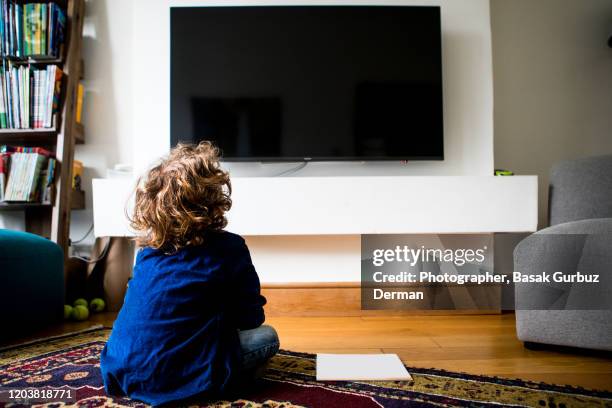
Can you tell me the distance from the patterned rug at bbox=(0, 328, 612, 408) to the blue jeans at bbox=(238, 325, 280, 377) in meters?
0.06

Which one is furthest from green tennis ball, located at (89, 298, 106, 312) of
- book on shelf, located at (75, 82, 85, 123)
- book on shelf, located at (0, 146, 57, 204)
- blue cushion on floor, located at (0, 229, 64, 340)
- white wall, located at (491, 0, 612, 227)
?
white wall, located at (491, 0, 612, 227)

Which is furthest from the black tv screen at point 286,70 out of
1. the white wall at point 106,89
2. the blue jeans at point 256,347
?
the blue jeans at point 256,347

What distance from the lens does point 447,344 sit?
152cm

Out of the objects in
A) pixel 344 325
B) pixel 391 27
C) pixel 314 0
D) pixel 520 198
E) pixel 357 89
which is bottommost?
pixel 344 325

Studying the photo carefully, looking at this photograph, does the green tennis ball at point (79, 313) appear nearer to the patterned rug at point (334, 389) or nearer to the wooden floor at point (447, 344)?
the wooden floor at point (447, 344)

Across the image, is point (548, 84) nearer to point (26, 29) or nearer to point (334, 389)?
point (334, 389)

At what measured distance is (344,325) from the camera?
1882 millimetres

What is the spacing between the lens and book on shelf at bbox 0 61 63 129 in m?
2.10

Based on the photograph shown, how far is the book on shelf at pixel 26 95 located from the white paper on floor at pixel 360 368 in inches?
68.9

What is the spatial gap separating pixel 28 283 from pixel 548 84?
2.73m

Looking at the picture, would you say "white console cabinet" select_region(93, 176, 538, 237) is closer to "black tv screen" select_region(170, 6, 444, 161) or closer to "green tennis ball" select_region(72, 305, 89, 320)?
"black tv screen" select_region(170, 6, 444, 161)

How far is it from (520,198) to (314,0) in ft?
4.43

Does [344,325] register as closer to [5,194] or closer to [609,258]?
[609,258]

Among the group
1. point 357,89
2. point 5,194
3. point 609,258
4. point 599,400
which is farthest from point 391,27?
point 5,194
